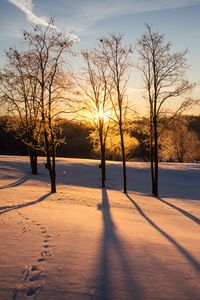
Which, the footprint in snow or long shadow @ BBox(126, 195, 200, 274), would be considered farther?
long shadow @ BBox(126, 195, 200, 274)

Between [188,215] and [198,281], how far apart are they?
9094 millimetres

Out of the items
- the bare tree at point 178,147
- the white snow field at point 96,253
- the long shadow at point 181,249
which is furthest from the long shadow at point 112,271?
the bare tree at point 178,147

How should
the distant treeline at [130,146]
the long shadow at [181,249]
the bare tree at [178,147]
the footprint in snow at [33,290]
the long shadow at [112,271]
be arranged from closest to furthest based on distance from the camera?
the footprint in snow at [33,290] → the long shadow at [112,271] → the long shadow at [181,249] → the distant treeline at [130,146] → the bare tree at [178,147]

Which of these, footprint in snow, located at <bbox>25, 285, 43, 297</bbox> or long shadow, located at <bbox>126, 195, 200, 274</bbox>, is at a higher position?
footprint in snow, located at <bbox>25, 285, 43, 297</bbox>

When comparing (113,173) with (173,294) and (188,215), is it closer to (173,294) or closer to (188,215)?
(188,215)

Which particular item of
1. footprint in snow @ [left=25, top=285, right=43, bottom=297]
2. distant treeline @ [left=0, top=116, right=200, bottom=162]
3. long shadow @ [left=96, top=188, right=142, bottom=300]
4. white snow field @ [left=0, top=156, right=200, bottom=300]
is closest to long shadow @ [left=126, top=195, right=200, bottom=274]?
white snow field @ [left=0, top=156, right=200, bottom=300]

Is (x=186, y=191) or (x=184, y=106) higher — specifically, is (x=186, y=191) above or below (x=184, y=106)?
below

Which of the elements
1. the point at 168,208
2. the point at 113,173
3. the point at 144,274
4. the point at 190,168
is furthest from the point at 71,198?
the point at 190,168

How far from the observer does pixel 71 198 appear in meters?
17.2

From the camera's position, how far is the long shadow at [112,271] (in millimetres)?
5438

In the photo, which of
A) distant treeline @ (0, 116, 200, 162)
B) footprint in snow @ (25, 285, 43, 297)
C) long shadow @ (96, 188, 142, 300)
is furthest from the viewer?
distant treeline @ (0, 116, 200, 162)

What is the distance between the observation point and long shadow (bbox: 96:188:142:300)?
5.44 metres

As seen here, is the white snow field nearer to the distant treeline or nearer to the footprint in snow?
the footprint in snow

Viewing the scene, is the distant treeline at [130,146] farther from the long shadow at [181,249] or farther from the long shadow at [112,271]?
the long shadow at [112,271]
